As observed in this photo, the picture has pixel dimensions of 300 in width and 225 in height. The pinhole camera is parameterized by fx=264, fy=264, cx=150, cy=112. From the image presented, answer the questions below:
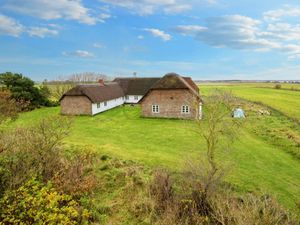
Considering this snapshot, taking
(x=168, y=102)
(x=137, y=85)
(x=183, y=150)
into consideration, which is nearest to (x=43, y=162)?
(x=183, y=150)

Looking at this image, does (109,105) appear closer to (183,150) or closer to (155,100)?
(155,100)

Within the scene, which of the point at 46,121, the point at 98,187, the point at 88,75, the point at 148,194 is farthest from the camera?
the point at 88,75

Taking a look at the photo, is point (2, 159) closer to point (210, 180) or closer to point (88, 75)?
point (210, 180)

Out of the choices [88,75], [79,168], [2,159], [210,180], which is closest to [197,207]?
[210,180]

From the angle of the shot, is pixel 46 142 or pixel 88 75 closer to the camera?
pixel 46 142

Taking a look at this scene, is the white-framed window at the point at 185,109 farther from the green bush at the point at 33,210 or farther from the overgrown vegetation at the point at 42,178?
the green bush at the point at 33,210

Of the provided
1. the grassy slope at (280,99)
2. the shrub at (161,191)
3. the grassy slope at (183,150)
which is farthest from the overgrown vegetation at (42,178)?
the grassy slope at (280,99)
